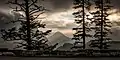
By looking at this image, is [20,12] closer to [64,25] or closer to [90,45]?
[64,25]

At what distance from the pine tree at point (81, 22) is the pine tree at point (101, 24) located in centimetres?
29

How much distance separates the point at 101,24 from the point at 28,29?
2987 millimetres

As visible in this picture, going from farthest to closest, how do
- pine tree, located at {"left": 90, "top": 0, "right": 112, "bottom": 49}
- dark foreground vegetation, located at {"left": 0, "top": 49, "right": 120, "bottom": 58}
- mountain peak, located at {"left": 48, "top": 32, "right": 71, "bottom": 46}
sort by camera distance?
pine tree, located at {"left": 90, "top": 0, "right": 112, "bottom": 49} → mountain peak, located at {"left": 48, "top": 32, "right": 71, "bottom": 46} → dark foreground vegetation, located at {"left": 0, "top": 49, "right": 120, "bottom": 58}

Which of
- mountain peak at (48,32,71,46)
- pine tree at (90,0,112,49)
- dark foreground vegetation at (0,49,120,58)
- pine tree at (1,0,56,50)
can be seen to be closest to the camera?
dark foreground vegetation at (0,49,120,58)

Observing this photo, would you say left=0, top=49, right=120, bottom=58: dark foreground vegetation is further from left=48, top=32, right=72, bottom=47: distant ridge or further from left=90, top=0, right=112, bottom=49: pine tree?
left=90, top=0, right=112, bottom=49: pine tree

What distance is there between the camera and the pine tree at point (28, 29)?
7.74 metres

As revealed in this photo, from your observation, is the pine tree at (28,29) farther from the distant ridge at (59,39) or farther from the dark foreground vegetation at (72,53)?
the dark foreground vegetation at (72,53)

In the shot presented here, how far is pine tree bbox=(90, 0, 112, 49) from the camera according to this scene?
24.6ft

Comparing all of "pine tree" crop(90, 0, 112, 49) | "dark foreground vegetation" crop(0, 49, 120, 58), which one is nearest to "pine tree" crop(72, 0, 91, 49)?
"pine tree" crop(90, 0, 112, 49)

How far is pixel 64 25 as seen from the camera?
24.2ft

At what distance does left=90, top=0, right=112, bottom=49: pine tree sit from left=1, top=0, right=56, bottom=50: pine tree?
1.98 metres

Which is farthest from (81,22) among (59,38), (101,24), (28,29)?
(28,29)

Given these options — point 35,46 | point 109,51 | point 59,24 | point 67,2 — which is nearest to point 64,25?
point 59,24

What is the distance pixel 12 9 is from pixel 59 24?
1.96m
